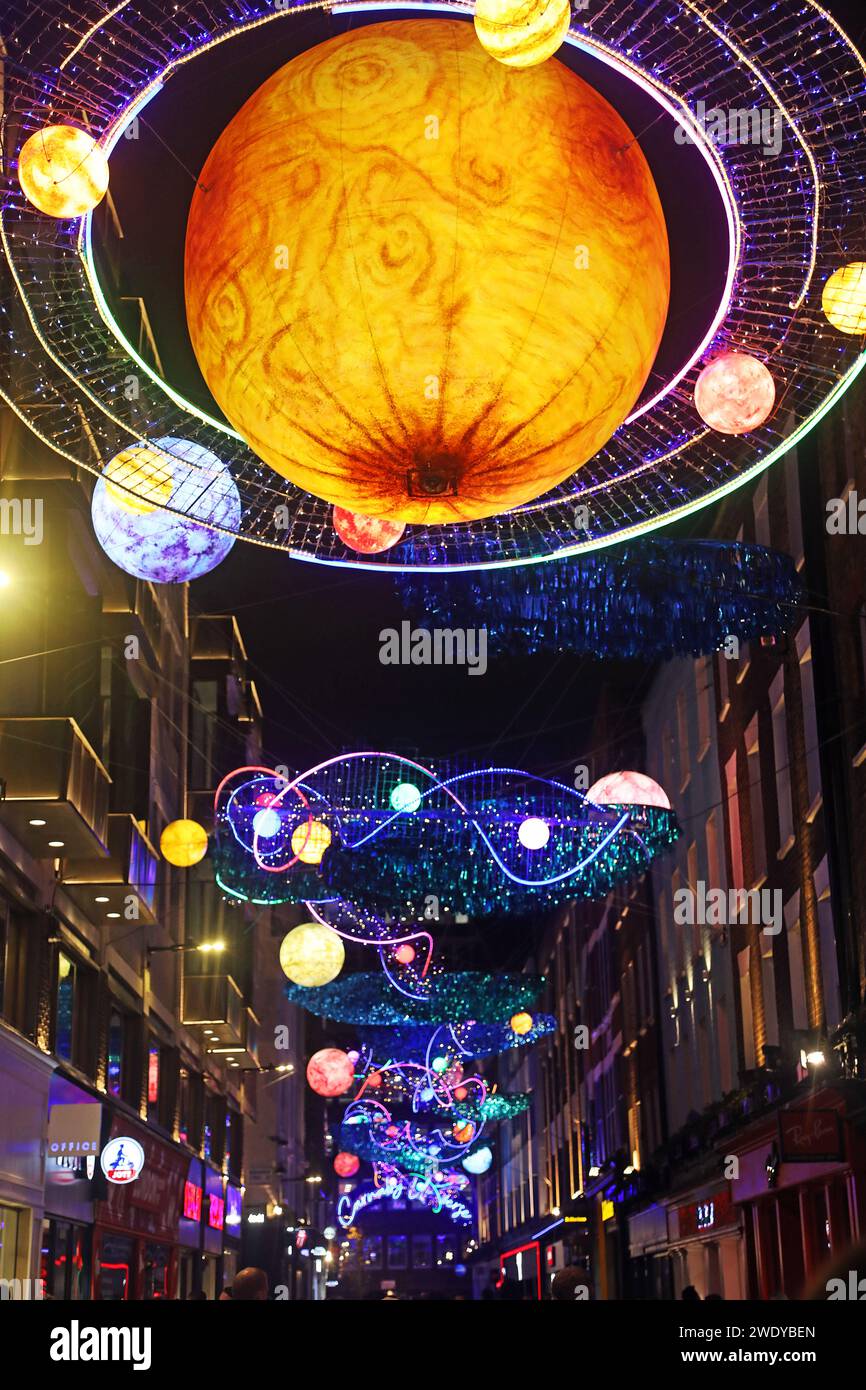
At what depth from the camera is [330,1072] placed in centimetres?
2823

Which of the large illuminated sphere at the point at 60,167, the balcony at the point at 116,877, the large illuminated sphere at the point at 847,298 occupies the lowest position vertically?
the large illuminated sphere at the point at 847,298

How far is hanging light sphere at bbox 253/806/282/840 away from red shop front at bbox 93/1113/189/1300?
367 inches

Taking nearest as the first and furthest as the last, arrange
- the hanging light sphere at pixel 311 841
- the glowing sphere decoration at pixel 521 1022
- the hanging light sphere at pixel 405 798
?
the hanging light sphere at pixel 405 798
the hanging light sphere at pixel 311 841
the glowing sphere decoration at pixel 521 1022

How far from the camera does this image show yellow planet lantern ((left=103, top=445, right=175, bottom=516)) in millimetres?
4151

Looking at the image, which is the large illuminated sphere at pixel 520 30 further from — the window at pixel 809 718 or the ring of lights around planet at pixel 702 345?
the window at pixel 809 718

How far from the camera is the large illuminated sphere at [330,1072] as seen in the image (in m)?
28.1

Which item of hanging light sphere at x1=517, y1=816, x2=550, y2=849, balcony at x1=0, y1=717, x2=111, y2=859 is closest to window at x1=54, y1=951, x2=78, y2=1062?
balcony at x1=0, y1=717, x2=111, y2=859

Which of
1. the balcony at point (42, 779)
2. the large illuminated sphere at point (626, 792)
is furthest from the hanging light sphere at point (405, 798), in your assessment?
the balcony at point (42, 779)

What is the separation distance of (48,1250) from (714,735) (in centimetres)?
1524

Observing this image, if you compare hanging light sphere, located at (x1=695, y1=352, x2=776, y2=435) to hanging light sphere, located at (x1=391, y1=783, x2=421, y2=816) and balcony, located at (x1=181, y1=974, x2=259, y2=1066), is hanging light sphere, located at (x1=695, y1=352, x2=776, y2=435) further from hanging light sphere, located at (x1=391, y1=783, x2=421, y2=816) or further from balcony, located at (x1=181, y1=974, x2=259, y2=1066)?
balcony, located at (x1=181, y1=974, x2=259, y2=1066)

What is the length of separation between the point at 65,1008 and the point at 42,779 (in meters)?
5.57

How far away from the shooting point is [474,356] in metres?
3.32

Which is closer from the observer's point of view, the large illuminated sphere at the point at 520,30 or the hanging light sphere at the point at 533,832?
the large illuminated sphere at the point at 520,30

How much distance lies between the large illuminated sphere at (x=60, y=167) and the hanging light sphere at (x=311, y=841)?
1238 centimetres
